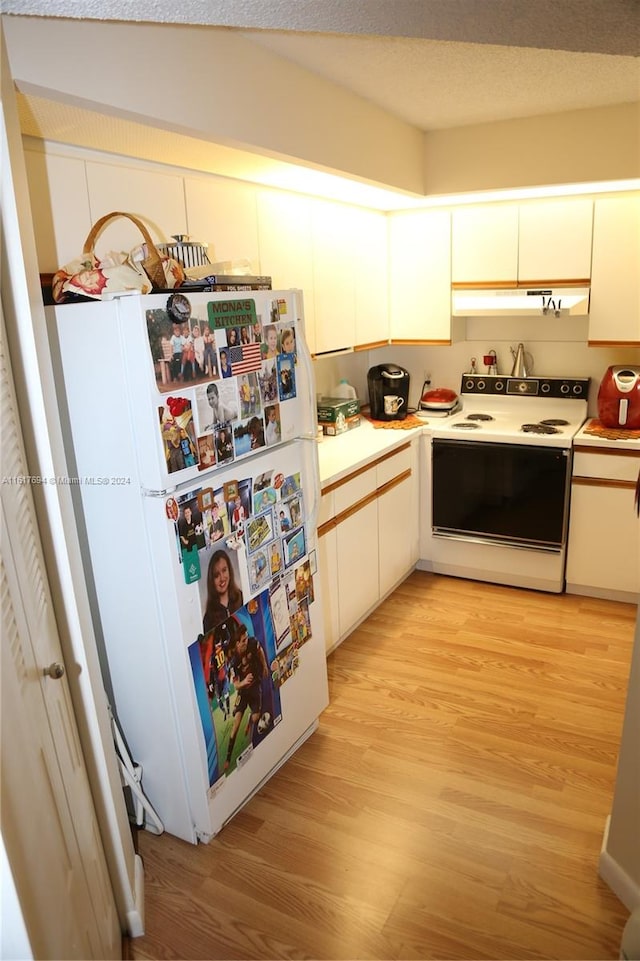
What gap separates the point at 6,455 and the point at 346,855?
1.59 m

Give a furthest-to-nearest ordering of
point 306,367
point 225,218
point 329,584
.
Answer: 1. point 329,584
2. point 225,218
3. point 306,367

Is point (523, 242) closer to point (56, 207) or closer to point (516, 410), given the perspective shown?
point (516, 410)

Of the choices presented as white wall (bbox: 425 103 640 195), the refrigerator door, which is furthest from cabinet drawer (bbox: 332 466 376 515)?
white wall (bbox: 425 103 640 195)

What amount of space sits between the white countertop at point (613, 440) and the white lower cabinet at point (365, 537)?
2.90ft

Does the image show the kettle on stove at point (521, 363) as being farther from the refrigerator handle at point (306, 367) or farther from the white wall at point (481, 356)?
the refrigerator handle at point (306, 367)

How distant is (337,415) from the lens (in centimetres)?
370

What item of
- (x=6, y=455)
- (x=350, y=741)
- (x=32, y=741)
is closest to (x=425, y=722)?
(x=350, y=741)

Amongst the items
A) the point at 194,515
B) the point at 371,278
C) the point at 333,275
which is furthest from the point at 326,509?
the point at 371,278

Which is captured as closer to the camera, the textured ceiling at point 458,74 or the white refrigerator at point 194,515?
the white refrigerator at point 194,515

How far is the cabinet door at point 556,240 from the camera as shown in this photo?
345 cm

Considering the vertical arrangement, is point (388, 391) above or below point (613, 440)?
above

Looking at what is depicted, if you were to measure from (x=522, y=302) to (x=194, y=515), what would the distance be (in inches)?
97.6

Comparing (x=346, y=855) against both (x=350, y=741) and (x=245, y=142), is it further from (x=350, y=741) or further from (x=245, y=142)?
(x=245, y=142)

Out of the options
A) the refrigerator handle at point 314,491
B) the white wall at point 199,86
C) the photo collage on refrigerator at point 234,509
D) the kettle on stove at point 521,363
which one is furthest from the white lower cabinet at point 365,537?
the white wall at point 199,86
